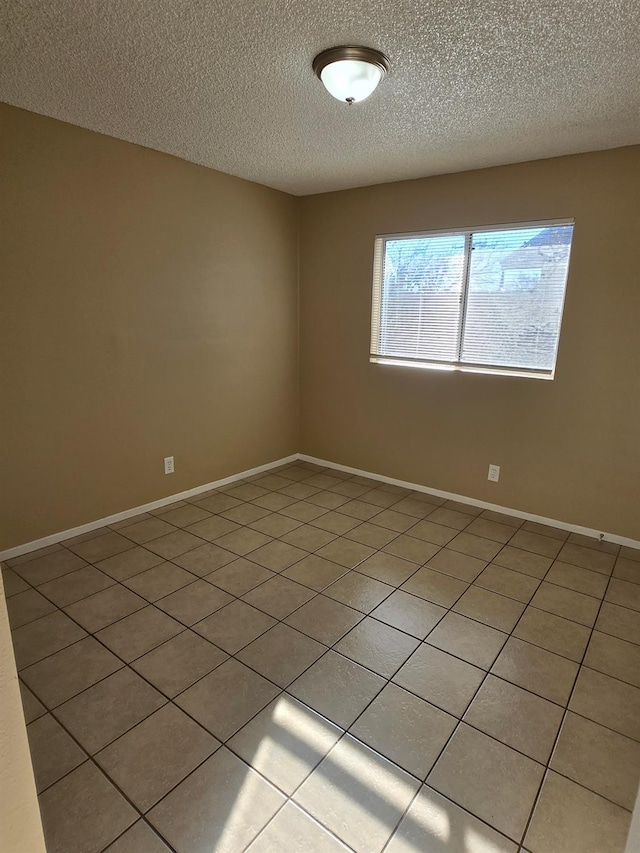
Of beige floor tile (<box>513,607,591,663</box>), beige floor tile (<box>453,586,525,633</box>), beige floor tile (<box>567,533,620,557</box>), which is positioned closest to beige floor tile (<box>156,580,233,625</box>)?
beige floor tile (<box>453,586,525,633</box>)

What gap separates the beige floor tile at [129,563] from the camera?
2.55 m

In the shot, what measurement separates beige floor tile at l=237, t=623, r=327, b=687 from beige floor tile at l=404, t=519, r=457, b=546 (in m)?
1.21

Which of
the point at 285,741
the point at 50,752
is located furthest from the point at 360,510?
the point at 50,752

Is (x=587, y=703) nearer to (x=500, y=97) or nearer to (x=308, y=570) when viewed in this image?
(x=308, y=570)

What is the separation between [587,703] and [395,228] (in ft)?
10.3

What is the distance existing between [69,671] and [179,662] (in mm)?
423

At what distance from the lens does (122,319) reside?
296cm

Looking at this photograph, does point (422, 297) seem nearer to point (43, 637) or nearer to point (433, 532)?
point (433, 532)

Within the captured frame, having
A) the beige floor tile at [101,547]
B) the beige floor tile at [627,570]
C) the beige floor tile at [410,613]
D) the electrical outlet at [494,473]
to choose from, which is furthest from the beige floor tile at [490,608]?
the beige floor tile at [101,547]

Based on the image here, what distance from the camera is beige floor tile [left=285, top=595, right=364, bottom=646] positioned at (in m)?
2.10

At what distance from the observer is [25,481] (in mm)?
2635

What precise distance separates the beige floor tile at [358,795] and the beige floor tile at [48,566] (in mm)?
1764

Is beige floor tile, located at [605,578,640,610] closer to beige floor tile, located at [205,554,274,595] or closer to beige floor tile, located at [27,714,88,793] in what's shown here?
beige floor tile, located at [205,554,274,595]

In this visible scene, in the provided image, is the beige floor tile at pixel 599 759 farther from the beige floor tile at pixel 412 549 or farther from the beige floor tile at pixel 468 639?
the beige floor tile at pixel 412 549
